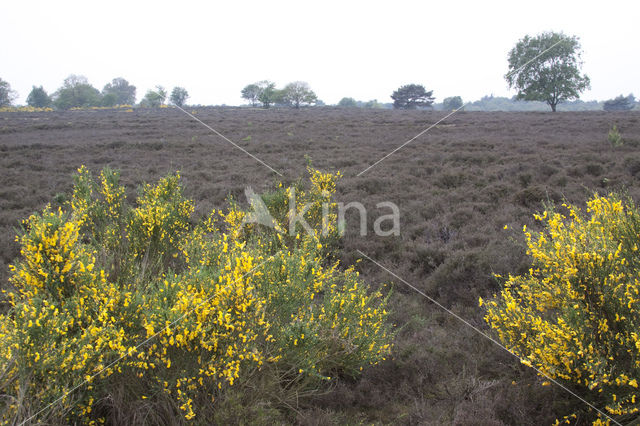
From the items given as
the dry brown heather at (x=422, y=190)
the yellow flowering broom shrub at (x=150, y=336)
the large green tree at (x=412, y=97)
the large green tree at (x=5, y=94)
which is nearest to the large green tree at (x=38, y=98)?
the large green tree at (x=5, y=94)

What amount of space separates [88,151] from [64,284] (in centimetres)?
1696

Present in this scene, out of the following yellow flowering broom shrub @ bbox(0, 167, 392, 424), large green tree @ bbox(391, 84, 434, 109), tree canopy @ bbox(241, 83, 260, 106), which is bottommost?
yellow flowering broom shrub @ bbox(0, 167, 392, 424)

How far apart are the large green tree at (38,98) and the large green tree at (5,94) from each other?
2.75 meters

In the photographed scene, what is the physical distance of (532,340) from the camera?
2936 mm

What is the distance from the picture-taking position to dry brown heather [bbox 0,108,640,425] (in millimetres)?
3289

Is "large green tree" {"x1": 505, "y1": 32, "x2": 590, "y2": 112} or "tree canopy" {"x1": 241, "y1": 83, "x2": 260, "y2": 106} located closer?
"large green tree" {"x1": 505, "y1": 32, "x2": 590, "y2": 112}

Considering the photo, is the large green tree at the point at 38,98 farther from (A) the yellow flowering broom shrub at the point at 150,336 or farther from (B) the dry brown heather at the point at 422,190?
(A) the yellow flowering broom shrub at the point at 150,336

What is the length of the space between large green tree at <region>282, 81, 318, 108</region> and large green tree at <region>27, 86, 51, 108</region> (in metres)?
44.5

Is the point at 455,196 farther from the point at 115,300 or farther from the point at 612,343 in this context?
the point at 115,300

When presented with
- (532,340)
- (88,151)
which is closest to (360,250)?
(532,340)

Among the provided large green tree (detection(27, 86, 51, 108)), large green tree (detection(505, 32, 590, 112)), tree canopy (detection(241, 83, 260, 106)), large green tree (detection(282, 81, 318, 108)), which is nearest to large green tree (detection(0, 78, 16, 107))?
large green tree (detection(27, 86, 51, 108))

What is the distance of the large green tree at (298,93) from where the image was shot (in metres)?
57.1

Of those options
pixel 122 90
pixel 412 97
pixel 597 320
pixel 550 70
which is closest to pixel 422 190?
pixel 597 320

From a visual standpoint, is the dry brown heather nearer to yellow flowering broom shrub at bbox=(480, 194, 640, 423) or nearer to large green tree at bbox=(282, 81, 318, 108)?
yellow flowering broom shrub at bbox=(480, 194, 640, 423)
